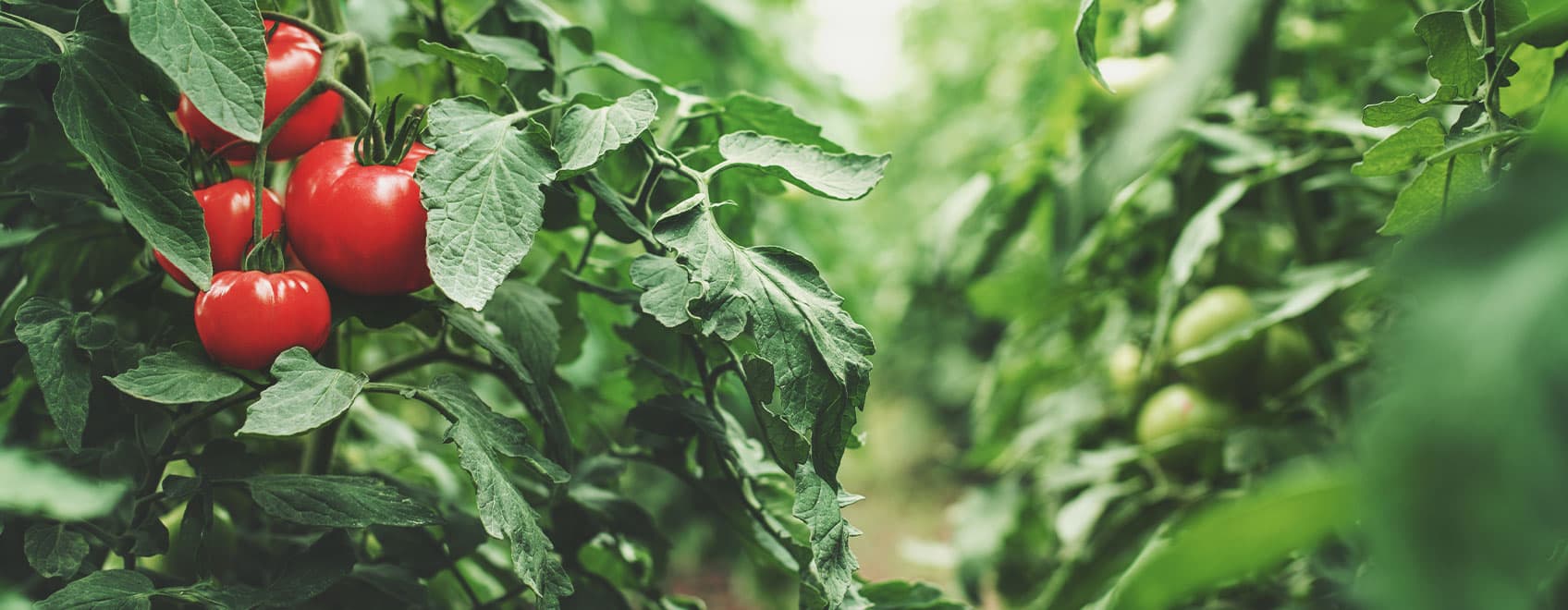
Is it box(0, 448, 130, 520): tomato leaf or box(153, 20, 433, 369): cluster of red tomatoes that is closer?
box(0, 448, 130, 520): tomato leaf

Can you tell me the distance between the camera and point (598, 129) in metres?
0.33

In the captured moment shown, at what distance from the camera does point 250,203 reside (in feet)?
1.14

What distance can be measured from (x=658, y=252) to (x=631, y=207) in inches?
0.9

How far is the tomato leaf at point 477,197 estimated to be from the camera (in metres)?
0.30

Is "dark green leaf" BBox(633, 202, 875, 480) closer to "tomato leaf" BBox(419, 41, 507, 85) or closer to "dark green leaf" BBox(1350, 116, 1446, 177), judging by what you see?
"tomato leaf" BBox(419, 41, 507, 85)

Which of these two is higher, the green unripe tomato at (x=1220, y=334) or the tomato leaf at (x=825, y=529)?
the green unripe tomato at (x=1220, y=334)

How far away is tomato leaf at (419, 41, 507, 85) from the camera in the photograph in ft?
1.13

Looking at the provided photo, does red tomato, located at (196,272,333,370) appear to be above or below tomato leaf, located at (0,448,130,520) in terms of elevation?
above

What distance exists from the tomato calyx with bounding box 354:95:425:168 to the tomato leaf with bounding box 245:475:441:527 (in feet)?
0.39

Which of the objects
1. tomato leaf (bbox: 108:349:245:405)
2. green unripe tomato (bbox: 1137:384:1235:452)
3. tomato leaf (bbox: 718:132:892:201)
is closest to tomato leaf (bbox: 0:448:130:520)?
tomato leaf (bbox: 108:349:245:405)

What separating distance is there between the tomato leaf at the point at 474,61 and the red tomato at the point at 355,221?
0.14 feet

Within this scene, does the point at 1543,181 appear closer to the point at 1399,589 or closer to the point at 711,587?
the point at 1399,589

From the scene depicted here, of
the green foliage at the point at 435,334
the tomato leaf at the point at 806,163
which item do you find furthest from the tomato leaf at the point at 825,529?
the tomato leaf at the point at 806,163

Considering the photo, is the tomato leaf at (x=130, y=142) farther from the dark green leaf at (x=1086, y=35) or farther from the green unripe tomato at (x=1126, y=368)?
the green unripe tomato at (x=1126, y=368)
